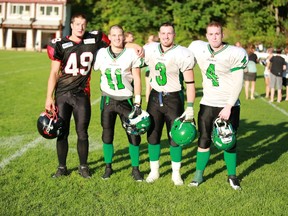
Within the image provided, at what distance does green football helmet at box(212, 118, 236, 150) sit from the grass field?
56cm

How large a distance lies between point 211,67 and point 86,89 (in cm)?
162

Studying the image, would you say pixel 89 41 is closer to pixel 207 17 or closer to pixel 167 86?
pixel 167 86

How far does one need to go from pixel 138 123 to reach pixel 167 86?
601 mm

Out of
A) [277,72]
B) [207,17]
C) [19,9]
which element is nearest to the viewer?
[277,72]

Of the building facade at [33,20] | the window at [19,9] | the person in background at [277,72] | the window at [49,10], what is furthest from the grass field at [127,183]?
the window at [19,9]

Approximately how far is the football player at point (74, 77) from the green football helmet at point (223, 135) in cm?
164

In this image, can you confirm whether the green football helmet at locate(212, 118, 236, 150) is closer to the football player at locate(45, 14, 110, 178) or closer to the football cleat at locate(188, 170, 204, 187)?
the football cleat at locate(188, 170, 204, 187)

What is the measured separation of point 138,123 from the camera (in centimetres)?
493

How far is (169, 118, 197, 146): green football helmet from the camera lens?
15.8 ft

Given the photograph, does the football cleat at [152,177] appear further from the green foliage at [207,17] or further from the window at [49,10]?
the window at [49,10]

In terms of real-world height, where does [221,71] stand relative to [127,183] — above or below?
above

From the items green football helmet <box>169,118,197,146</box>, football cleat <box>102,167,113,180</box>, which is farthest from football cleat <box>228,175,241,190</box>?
football cleat <box>102,167,113,180</box>

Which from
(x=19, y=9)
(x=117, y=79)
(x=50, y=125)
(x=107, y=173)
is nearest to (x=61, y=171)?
(x=107, y=173)

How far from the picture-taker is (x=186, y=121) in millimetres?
4898
